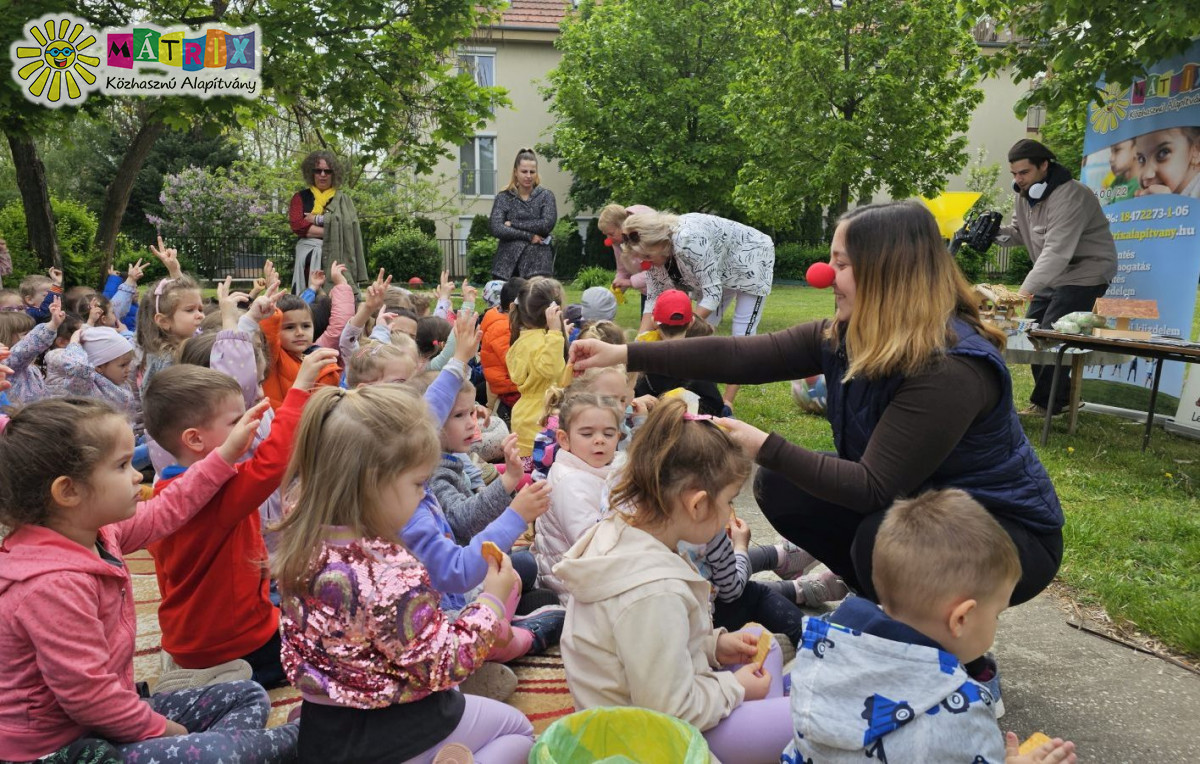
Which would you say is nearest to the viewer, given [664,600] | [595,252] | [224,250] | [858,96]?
[664,600]

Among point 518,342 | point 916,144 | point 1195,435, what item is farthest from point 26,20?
point 916,144

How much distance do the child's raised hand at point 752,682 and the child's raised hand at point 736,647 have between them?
48 millimetres

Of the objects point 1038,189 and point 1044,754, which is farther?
point 1038,189

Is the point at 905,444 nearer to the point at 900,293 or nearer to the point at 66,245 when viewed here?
the point at 900,293

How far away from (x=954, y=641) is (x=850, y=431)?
3.37 feet

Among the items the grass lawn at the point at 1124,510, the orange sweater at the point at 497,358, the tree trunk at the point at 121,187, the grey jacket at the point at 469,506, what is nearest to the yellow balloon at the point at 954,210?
the grass lawn at the point at 1124,510

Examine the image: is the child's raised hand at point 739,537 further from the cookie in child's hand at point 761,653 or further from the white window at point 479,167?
the white window at point 479,167

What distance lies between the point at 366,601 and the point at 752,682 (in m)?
1.11

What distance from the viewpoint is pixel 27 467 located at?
2.07 meters

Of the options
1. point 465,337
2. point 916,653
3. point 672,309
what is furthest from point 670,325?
point 916,653

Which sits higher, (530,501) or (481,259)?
(530,501)

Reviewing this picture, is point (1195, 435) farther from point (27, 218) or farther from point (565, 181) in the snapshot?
point (565, 181)

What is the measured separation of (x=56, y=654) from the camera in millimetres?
1949

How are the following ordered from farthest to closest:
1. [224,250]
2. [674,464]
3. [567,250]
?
1. [567,250]
2. [224,250]
3. [674,464]
